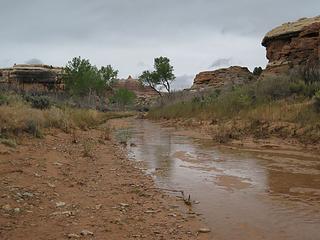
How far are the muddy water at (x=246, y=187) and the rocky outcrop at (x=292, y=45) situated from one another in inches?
710

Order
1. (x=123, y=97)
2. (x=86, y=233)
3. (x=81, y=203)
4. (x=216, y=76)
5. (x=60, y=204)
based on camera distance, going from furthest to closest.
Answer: (x=123, y=97)
(x=216, y=76)
(x=81, y=203)
(x=60, y=204)
(x=86, y=233)

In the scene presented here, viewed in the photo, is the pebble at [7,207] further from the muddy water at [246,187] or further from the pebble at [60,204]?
the muddy water at [246,187]

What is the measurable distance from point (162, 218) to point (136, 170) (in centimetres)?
418

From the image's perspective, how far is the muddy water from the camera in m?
5.76

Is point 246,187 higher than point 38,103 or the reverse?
the reverse

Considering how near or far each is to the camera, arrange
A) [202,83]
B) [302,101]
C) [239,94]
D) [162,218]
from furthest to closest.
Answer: [202,83] → [239,94] → [302,101] → [162,218]

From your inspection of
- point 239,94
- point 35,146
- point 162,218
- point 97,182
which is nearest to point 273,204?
point 162,218

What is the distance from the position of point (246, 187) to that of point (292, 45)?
2634cm

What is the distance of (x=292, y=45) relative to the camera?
105 ft

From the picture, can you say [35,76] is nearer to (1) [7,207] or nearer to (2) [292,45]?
(2) [292,45]

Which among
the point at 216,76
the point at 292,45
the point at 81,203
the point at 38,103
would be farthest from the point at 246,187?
the point at 216,76

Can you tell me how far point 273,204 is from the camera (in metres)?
7.06

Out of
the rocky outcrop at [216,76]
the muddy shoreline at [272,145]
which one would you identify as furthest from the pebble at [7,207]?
the rocky outcrop at [216,76]

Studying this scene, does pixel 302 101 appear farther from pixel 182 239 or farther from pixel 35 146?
pixel 182 239
